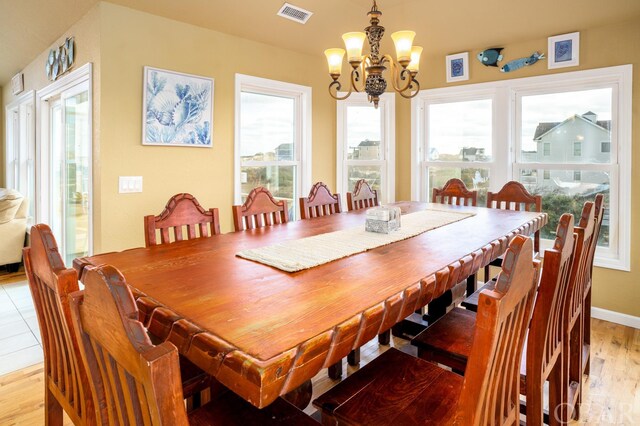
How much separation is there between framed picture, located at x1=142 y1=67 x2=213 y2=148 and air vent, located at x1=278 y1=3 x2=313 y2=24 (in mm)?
823

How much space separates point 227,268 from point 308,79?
3.15 meters

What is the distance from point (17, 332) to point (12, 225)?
6.75 feet

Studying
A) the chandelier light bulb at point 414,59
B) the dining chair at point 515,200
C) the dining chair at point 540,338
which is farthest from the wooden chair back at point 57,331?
the dining chair at point 515,200

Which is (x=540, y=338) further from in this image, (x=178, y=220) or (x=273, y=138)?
(x=273, y=138)

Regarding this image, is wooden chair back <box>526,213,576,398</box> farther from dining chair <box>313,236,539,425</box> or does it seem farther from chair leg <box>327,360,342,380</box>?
chair leg <box>327,360,342,380</box>

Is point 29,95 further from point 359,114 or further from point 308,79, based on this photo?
point 359,114

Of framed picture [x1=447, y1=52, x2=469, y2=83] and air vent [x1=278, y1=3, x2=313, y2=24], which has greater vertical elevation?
air vent [x1=278, y1=3, x2=313, y2=24]

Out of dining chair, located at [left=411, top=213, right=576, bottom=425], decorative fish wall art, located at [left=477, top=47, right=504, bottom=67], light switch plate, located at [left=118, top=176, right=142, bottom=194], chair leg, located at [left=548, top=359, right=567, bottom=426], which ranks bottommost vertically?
chair leg, located at [left=548, top=359, right=567, bottom=426]

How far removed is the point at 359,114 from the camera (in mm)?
4496

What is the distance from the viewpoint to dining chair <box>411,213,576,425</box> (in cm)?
129

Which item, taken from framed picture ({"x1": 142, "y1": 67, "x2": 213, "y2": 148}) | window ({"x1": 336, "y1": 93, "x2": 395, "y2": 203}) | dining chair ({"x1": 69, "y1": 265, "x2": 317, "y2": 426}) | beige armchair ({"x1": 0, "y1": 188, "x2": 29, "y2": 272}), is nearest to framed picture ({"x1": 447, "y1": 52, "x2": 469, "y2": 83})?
window ({"x1": 336, "y1": 93, "x2": 395, "y2": 203})

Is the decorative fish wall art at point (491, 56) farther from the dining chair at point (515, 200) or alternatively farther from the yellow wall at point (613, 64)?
the dining chair at point (515, 200)

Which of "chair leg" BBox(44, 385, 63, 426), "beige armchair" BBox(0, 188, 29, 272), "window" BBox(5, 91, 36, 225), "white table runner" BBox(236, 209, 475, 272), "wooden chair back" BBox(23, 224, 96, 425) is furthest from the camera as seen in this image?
"window" BBox(5, 91, 36, 225)

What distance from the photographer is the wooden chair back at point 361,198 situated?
318cm
